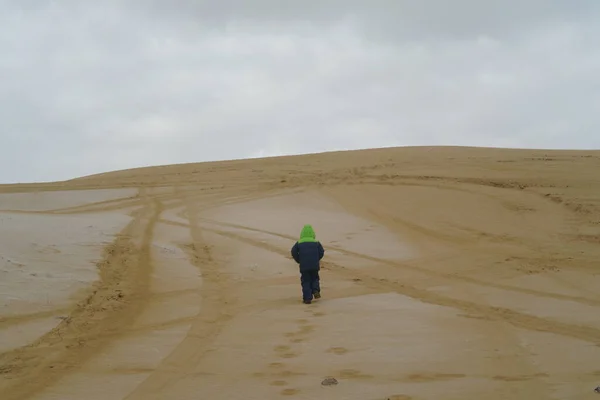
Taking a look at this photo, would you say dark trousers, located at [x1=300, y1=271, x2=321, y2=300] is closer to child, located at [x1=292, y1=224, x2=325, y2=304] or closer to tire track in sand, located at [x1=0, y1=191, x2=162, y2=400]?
child, located at [x1=292, y1=224, x2=325, y2=304]

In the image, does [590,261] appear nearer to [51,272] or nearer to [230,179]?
[51,272]

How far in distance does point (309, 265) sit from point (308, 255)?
167 millimetres

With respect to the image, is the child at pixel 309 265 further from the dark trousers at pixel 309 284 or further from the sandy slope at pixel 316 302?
the sandy slope at pixel 316 302

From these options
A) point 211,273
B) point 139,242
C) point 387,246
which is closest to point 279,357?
point 211,273

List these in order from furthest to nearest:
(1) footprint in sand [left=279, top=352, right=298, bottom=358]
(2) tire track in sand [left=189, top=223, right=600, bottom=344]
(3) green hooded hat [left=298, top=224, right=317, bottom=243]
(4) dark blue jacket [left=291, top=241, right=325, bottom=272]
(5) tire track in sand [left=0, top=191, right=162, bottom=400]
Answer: (3) green hooded hat [left=298, top=224, right=317, bottom=243]
(4) dark blue jacket [left=291, top=241, right=325, bottom=272]
(2) tire track in sand [left=189, top=223, right=600, bottom=344]
(1) footprint in sand [left=279, top=352, right=298, bottom=358]
(5) tire track in sand [left=0, top=191, right=162, bottom=400]

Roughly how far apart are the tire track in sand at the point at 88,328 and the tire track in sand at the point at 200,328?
832mm

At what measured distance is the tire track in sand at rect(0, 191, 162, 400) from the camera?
5355 millimetres

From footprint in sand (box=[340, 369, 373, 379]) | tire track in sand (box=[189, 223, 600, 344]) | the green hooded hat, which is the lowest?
tire track in sand (box=[189, 223, 600, 344])

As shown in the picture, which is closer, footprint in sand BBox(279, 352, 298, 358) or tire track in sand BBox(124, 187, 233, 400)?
tire track in sand BBox(124, 187, 233, 400)

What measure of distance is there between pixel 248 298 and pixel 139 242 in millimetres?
3958

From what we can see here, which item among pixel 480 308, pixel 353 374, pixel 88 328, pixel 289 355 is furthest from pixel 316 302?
pixel 353 374

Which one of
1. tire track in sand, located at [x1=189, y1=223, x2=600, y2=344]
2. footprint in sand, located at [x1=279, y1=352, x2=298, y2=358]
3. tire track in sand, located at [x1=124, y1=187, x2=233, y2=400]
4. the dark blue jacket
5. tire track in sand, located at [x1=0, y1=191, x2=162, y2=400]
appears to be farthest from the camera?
the dark blue jacket

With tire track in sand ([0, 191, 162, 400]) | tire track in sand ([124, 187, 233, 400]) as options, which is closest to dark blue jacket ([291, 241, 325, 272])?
tire track in sand ([124, 187, 233, 400])

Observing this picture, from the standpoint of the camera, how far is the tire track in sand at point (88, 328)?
17.6ft
